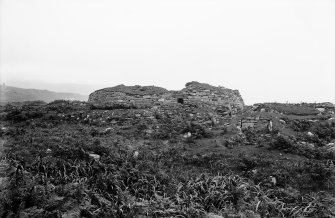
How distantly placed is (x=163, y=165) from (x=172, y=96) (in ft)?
28.6

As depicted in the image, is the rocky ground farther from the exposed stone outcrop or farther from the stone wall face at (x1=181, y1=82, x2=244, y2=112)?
the stone wall face at (x1=181, y1=82, x2=244, y2=112)

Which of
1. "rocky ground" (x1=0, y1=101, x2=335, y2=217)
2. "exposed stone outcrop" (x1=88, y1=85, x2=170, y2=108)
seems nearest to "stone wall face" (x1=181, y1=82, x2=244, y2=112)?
"exposed stone outcrop" (x1=88, y1=85, x2=170, y2=108)


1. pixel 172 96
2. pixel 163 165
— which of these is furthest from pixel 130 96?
pixel 163 165

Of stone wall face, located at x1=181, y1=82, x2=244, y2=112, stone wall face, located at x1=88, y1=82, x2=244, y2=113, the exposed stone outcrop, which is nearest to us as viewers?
the exposed stone outcrop

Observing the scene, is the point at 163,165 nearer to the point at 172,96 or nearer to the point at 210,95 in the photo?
the point at 172,96

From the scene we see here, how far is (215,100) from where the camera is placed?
17.6 meters

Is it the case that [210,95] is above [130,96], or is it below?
above

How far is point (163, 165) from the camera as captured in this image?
30.6 ft

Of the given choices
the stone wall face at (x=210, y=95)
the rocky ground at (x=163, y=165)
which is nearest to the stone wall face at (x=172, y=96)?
the stone wall face at (x=210, y=95)

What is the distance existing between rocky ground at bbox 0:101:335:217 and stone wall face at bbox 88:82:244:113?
87.1 inches

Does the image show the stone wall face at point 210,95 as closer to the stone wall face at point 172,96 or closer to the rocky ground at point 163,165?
the stone wall face at point 172,96

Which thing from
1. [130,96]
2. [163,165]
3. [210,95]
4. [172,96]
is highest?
[210,95]

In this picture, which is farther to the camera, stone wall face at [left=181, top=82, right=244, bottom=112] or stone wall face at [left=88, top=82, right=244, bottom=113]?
stone wall face at [left=181, top=82, right=244, bottom=112]

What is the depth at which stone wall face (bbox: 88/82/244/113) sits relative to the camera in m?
17.2
